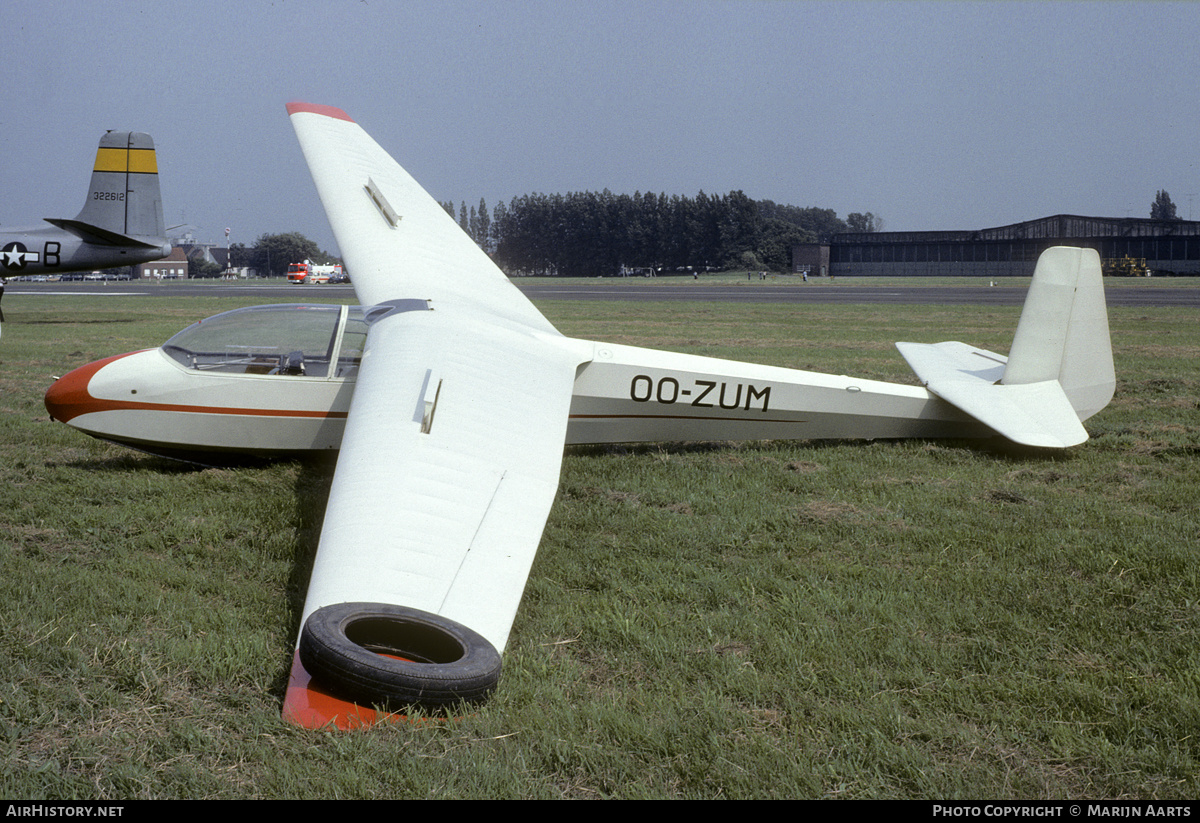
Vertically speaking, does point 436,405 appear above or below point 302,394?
above

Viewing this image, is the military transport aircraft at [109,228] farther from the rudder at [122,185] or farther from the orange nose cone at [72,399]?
the orange nose cone at [72,399]

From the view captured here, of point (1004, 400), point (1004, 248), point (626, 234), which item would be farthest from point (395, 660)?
point (626, 234)

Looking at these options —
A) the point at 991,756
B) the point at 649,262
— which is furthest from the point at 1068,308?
the point at 649,262

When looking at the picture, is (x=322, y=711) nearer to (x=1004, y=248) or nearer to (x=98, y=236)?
(x=98, y=236)

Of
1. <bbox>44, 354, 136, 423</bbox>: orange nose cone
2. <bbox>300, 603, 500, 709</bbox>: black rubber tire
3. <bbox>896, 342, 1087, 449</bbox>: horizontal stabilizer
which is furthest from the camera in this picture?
<bbox>896, 342, 1087, 449</bbox>: horizontal stabilizer

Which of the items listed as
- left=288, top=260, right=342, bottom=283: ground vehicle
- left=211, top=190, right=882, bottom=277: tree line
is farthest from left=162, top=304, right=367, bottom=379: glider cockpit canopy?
left=211, top=190, right=882, bottom=277: tree line

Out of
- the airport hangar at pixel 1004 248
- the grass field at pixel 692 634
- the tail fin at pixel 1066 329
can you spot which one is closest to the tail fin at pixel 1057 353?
the tail fin at pixel 1066 329

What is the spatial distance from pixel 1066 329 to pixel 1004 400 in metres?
0.95

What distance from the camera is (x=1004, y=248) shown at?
4122 inches

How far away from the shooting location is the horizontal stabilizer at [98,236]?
25.4m

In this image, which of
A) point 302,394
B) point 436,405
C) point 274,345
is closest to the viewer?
point 436,405

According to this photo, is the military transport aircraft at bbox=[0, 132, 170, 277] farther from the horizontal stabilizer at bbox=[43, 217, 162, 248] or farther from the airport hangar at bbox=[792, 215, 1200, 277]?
the airport hangar at bbox=[792, 215, 1200, 277]

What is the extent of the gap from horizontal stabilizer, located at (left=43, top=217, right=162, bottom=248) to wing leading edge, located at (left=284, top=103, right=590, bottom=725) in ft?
72.4

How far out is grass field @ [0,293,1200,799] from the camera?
3.28 meters
